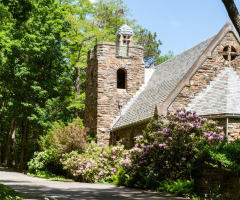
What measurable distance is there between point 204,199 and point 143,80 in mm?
15305

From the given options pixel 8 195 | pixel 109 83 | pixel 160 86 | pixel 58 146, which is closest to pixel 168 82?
pixel 160 86

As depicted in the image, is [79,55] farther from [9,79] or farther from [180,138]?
[180,138]

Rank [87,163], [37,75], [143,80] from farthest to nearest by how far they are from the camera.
Result: [37,75] → [143,80] → [87,163]

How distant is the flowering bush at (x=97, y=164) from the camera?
17.4 metres

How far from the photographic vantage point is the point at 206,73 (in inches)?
699

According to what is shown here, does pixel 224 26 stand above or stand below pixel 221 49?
above

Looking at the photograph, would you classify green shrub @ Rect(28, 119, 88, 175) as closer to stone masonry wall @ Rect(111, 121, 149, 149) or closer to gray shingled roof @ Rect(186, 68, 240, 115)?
stone masonry wall @ Rect(111, 121, 149, 149)

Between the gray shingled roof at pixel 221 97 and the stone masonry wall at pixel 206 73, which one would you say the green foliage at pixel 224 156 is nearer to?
the gray shingled roof at pixel 221 97

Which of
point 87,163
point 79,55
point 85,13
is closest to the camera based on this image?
point 87,163

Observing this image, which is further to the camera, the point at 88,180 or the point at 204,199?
the point at 88,180

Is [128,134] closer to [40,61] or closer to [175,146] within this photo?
[175,146]

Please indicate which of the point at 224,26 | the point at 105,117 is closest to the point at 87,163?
the point at 105,117

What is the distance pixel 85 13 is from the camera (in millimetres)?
34344

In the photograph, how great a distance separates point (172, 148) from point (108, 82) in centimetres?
1161
